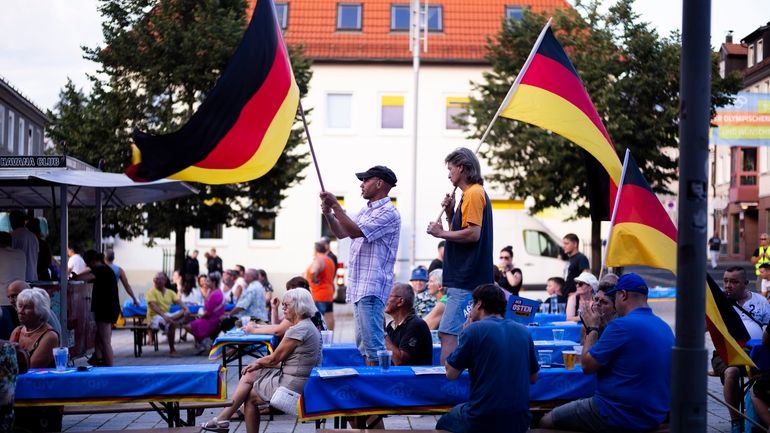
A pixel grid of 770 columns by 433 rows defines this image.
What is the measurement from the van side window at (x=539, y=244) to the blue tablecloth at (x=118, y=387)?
94.3 ft

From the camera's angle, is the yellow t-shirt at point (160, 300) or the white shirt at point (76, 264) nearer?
the yellow t-shirt at point (160, 300)

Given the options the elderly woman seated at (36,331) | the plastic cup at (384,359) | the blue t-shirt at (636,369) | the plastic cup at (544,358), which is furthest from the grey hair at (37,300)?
the blue t-shirt at (636,369)

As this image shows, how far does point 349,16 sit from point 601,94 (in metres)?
18.0

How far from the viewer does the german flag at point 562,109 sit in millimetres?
10570

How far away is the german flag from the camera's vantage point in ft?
34.7

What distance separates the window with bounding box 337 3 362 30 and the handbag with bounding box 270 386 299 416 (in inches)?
1500

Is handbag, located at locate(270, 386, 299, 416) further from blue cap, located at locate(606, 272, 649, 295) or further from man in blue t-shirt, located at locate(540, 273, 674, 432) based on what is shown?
blue cap, located at locate(606, 272, 649, 295)

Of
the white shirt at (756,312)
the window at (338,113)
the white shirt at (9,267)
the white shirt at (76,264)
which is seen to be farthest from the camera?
the window at (338,113)

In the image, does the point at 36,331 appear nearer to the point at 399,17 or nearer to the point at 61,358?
the point at 61,358

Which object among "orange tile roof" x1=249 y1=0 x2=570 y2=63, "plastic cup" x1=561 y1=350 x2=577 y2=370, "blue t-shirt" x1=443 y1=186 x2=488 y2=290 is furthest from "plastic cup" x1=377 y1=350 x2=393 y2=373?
"orange tile roof" x1=249 y1=0 x2=570 y2=63

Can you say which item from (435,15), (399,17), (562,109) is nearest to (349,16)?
(399,17)

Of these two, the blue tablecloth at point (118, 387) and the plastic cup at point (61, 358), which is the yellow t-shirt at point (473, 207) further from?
the plastic cup at point (61, 358)

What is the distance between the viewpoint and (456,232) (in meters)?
8.44

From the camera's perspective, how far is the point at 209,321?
19578 mm
